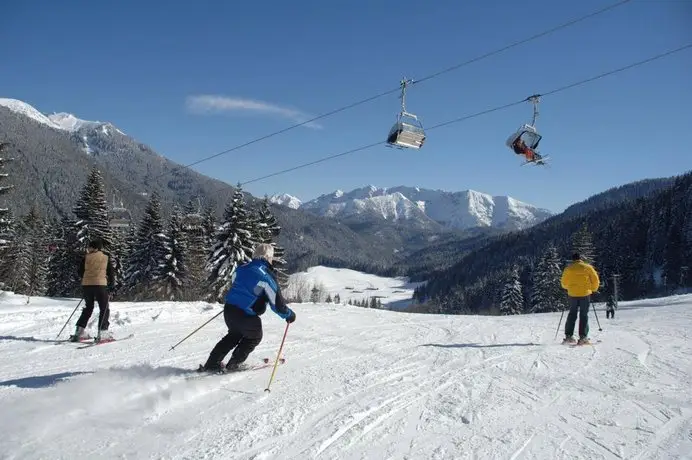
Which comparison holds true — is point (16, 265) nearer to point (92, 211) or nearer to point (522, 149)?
point (92, 211)

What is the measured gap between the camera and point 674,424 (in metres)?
4.71

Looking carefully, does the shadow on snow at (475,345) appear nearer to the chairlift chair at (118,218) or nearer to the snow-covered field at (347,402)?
the snow-covered field at (347,402)

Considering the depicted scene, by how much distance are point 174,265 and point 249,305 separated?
3343 centimetres

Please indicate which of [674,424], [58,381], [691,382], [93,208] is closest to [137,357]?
[58,381]

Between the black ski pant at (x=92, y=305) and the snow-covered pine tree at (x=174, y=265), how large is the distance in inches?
1163

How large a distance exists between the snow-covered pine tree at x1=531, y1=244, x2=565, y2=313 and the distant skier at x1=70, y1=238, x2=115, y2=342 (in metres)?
53.2

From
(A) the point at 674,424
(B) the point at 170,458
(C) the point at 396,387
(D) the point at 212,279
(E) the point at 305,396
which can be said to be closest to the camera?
(B) the point at 170,458

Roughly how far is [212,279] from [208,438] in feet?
102

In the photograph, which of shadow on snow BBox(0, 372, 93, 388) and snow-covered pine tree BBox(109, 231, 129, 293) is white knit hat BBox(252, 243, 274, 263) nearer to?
shadow on snow BBox(0, 372, 93, 388)

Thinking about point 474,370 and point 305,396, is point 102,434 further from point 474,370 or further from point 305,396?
point 474,370

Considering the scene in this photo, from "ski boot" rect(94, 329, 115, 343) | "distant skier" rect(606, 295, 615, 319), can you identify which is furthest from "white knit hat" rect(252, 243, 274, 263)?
"distant skier" rect(606, 295, 615, 319)

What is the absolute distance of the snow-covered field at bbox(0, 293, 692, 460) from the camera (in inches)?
155

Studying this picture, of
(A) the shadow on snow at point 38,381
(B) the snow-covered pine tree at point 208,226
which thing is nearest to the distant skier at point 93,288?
(A) the shadow on snow at point 38,381

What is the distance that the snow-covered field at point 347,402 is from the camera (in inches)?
155
